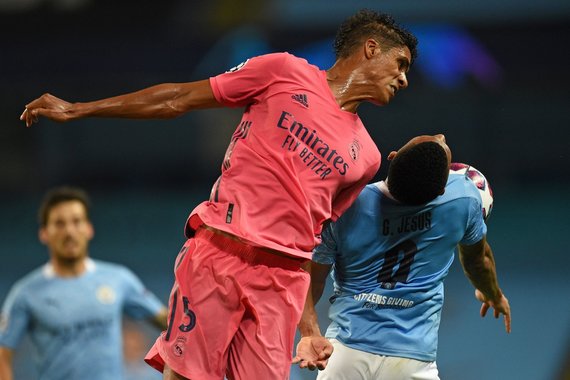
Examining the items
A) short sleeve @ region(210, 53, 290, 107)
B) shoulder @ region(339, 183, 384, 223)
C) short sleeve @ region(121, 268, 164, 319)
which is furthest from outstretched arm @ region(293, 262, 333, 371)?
short sleeve @ region(121, 268, 164, 319)

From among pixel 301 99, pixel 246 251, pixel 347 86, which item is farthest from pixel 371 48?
pixel 246 251

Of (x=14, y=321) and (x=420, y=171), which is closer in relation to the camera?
(x=420, y=171)

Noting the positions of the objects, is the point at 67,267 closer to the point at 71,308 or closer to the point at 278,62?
the point at 71,308

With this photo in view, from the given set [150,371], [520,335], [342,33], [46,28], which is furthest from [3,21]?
[342,33]

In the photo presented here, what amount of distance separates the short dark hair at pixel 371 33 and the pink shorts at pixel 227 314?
957 mm

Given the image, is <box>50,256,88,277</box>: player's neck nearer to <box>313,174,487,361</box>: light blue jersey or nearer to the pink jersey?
<box>313,174,487,361</box>: light blue jersey

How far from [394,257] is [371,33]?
972 millimetres

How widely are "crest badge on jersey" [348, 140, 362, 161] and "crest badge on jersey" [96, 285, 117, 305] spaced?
124 inches

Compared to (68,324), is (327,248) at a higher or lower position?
higher

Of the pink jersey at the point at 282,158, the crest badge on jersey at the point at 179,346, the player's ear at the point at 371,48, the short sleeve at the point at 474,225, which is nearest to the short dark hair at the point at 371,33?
the player's ear at the point at 371,48

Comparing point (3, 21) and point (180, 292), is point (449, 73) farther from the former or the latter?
point (180, 292)

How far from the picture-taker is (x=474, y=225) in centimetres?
476

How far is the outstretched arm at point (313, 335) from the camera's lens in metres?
4.16

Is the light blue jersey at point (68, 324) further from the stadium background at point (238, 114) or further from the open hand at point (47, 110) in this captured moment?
the stadium background at point (238, 114)
